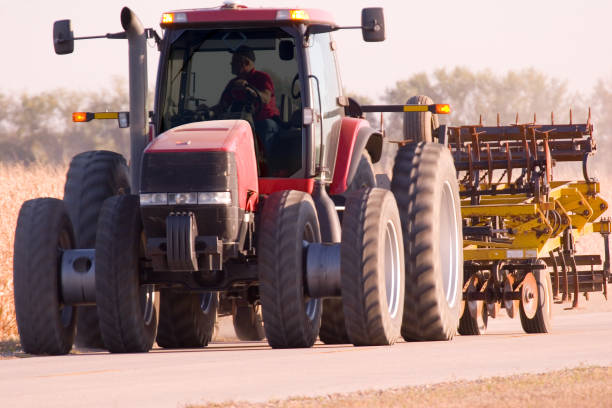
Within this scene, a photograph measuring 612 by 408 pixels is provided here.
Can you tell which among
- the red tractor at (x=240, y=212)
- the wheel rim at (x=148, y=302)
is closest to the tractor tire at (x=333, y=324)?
the red tractor at (x=240, y=212)

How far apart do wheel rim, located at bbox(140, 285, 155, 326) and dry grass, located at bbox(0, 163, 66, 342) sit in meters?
3.37

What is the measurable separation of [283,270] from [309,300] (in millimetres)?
751

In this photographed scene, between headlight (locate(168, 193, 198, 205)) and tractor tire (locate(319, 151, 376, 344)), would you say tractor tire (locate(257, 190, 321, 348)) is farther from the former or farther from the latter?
tractor tire (locate(319, 151, 376, 344))

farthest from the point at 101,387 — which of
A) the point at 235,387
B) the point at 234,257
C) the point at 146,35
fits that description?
the point at 146,35

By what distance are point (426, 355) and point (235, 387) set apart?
2.55m

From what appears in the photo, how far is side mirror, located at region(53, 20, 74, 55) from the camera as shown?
39.0ft

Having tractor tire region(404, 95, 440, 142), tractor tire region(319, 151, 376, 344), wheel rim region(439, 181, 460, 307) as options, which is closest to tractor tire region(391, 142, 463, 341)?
tractor tire region(319, 151, 376, 344)

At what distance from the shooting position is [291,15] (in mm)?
11844

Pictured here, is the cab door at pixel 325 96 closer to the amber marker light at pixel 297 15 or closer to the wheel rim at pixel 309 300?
the amber marker light at pixel 297 15

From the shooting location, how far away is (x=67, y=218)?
12.1m

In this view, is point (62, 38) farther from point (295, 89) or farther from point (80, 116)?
point (295, 89)

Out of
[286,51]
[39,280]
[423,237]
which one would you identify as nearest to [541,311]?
[423,237]

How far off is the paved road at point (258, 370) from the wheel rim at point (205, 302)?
5.97 ft

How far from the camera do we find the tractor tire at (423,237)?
12148 mm
